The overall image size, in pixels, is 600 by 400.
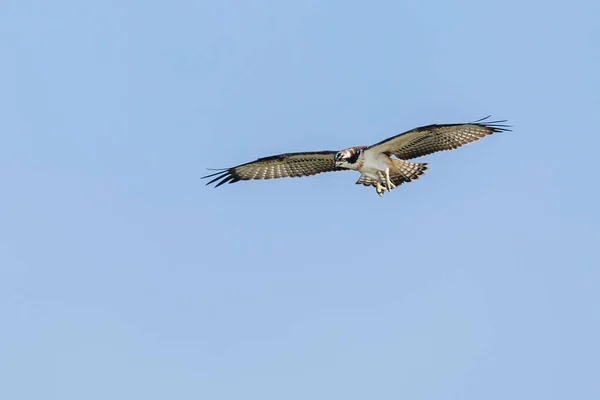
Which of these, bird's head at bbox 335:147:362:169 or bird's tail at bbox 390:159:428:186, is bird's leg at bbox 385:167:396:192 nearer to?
bird's tail at bbox 390:159:428:186

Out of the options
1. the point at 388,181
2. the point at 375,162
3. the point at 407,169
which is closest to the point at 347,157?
the point at 375,162

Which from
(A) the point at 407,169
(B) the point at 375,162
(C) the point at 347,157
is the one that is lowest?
(A) the point at 407,169

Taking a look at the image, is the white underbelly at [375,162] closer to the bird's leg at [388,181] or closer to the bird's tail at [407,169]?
the bird's leg at [388,181]

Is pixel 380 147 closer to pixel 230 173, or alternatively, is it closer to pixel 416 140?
pixel 416 140

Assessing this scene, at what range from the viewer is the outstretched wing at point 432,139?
28969 millimetres

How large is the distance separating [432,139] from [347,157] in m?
1.80

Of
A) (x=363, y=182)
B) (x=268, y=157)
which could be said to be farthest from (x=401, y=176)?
(x=268, y=157)

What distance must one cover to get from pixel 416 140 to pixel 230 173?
4375 millimetres

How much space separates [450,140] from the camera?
29562 mm

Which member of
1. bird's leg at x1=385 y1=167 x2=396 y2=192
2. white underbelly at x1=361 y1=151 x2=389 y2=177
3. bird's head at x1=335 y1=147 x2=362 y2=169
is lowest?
bird's leg at x1=385 y1=167 x2=396 y2=192

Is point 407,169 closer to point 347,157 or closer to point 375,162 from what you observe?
point 375,162

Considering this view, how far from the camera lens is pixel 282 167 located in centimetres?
3097

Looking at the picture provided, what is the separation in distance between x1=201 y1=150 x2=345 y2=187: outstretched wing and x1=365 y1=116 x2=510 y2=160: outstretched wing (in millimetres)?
1415

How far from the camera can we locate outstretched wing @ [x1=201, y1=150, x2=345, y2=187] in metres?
30.4
